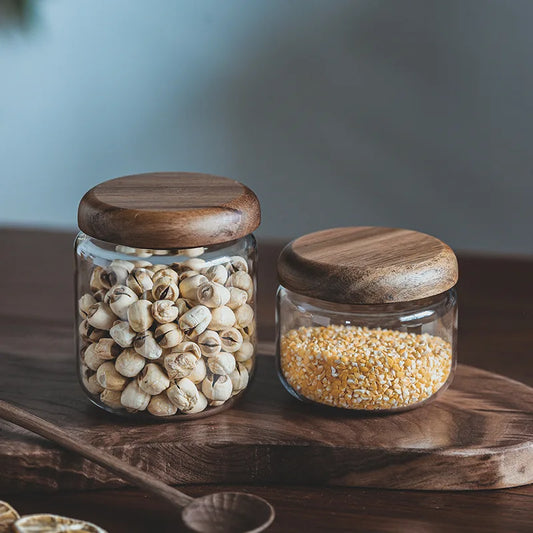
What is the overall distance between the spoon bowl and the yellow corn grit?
14 centimetres

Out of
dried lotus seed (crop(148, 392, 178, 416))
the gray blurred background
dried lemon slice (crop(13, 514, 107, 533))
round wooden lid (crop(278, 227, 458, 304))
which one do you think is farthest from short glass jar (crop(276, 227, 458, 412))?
the gray blurred background

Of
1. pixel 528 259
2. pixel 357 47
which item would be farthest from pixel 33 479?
pixel 357 47

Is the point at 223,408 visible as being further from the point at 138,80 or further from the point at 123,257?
the point at 138,80

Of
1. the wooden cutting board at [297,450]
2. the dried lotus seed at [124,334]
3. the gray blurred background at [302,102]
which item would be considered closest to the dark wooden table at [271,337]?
the wooden cutting board at [297,450]

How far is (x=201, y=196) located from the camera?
2.30ft

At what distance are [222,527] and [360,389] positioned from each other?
0.58ft

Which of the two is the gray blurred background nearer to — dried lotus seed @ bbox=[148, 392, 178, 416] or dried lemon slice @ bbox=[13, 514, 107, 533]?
dried lotus seed @ bbox=[148, 392, 178, 416]

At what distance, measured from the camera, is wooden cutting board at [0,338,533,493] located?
672 mm

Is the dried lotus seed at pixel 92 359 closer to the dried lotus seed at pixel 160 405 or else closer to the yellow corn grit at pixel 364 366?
the dried lotus seed at pixel 160 405

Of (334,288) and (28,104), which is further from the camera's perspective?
(28,104)

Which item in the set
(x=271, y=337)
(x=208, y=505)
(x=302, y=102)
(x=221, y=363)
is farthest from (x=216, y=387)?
(x=302, y=102)

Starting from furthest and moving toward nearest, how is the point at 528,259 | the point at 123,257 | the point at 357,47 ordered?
the point at 357,47 → the point at 528,259 → the point at 123,257

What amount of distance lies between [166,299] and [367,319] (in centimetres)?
17

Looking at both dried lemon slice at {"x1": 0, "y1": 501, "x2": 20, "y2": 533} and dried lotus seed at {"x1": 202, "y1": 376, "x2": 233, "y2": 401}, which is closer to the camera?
dried lemon slice at {"x1": 0, "y1": 501, "x2": 20, "y2": 533}
